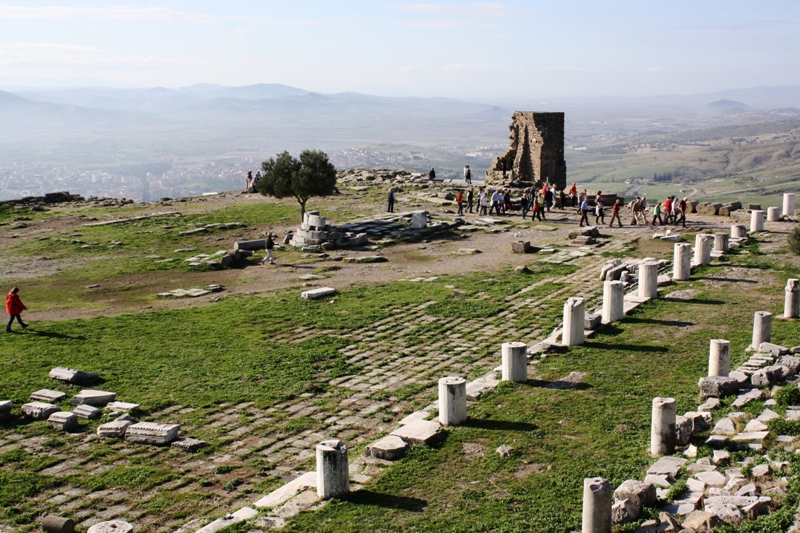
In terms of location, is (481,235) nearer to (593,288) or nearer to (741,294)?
(593,288)

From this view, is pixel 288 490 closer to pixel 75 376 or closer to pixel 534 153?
pixel 75 376

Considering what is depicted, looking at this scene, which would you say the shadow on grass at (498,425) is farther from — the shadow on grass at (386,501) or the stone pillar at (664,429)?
the shadow on grass at (386,501)

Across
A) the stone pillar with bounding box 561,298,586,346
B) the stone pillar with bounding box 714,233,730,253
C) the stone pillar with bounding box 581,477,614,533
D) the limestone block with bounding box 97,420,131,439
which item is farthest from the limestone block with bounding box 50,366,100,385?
the stone pillar with bounding box 714,233,730,253

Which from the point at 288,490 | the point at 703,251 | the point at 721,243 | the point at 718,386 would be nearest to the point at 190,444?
the point at 288,490

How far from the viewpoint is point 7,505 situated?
11.0m

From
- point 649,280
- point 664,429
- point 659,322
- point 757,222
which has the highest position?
point 757,222

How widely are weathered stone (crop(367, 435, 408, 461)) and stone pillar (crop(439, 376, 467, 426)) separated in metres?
1.10

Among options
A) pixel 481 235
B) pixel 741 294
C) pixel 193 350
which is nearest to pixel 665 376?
pixel 741 294

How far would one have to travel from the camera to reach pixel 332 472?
1067cm

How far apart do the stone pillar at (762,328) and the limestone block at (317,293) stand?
11.3 m

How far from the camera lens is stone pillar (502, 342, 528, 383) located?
14.9m

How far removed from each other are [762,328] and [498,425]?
645 cm

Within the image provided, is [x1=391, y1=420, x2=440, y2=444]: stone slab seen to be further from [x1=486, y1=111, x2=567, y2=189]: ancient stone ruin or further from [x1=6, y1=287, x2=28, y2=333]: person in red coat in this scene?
[x1=486, y1=111, x2=567, y2=189]: ancient stone ruin

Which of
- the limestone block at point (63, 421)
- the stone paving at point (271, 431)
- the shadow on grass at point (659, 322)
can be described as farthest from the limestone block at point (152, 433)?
the shadow on grass at point (659, 322)
